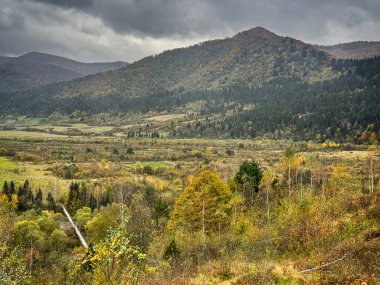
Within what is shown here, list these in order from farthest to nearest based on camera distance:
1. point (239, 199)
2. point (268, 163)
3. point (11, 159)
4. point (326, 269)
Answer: point (11, 159)
point (268, 163)
point (239, 199)
point (326, 269)

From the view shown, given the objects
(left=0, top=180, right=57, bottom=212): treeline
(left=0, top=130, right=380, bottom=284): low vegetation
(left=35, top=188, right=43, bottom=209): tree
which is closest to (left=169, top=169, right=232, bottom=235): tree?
(left=0, top=130, right=380, bottom=284): low vegetation

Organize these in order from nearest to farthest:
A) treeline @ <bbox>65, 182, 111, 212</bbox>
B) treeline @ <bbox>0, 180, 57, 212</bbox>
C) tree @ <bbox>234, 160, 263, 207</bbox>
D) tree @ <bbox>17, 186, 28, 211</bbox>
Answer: tree @ <bbox>234, 160, 263, 207</bbox> → treeline @ <bbox>0, 180, 57, 212</bbox> → tree @ <bbox>17, 186, 28, 211</bbox> → treeline @ <bbox>65, 182, 111, 212</bbox>

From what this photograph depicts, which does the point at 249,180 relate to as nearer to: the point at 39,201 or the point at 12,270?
the point at 12,270

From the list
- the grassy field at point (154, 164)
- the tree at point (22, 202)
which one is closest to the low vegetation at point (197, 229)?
the tree at point (22, 202)

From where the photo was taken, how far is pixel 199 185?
59.2m

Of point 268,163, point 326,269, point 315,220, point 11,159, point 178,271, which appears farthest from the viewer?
point 11,159

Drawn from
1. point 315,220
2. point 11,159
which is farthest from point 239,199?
point 11,159

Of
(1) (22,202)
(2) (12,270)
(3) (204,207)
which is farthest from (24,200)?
(2) (12,270)

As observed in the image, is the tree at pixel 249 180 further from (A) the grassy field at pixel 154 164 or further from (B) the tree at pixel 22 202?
(A) the grassy field at pixel 154 164

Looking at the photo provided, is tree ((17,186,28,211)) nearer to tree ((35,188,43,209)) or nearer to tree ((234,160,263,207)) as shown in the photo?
tree ((35,188,43,209))

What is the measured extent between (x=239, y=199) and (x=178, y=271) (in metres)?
31.4

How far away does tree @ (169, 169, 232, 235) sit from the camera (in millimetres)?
53344

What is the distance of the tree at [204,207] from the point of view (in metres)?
53.3

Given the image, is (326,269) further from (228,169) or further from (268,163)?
(268,163)
